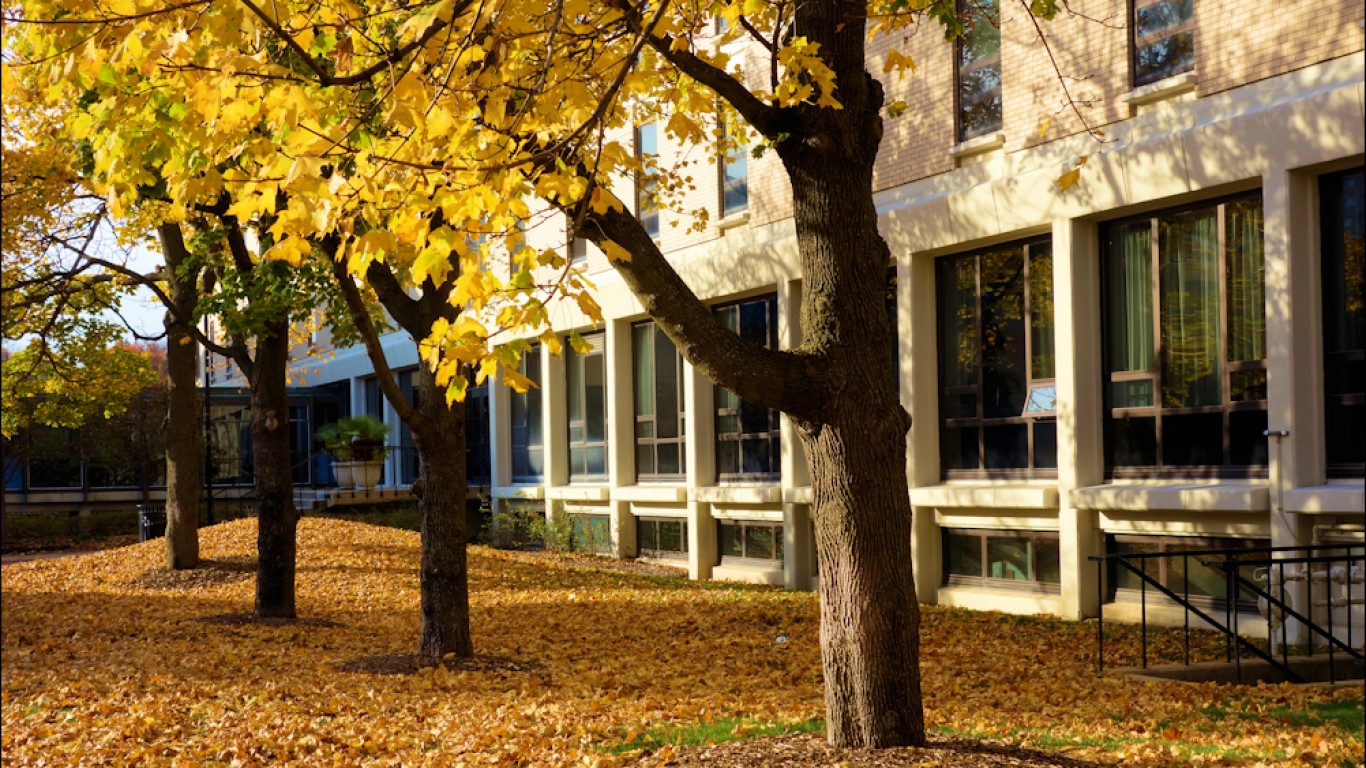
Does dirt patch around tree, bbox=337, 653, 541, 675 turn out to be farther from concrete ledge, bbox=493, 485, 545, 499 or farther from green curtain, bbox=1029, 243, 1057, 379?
concrete ledge, bbox=493, 485, 545, 499

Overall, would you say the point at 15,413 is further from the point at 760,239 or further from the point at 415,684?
the point at 415,684

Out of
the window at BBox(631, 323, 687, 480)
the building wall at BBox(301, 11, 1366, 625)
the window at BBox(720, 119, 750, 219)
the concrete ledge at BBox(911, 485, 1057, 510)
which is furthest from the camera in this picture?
the window at BBox(631, 323, 687, 480)

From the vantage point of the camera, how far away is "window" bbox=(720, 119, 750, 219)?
21.6 metres

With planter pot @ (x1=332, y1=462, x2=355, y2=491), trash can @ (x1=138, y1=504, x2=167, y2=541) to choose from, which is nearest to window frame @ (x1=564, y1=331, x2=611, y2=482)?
planter pot @ (x1=332, y1=462, x2=355, y2=491)

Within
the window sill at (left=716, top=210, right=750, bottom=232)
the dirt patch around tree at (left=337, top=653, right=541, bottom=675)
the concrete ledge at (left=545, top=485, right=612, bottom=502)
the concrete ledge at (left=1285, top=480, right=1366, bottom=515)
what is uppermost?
the window sill at (left=716, top=210, right=750, bottom=232)

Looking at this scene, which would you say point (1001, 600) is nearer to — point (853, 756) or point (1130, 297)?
point (1130, 297)

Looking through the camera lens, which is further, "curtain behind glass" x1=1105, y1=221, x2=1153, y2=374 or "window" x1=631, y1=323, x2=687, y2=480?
"window" x1=631, y1=323, x2=687, y2=480

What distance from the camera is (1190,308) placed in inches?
557

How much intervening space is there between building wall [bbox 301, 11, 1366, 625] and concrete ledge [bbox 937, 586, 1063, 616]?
0.10 feet

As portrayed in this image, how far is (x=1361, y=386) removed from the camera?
12.4m

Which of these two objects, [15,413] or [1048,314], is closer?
[1048,314]

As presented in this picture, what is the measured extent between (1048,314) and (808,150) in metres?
9.26

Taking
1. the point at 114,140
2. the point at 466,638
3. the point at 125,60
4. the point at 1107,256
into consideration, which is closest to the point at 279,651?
the point at 466,638

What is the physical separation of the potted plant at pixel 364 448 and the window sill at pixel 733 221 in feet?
47.7
